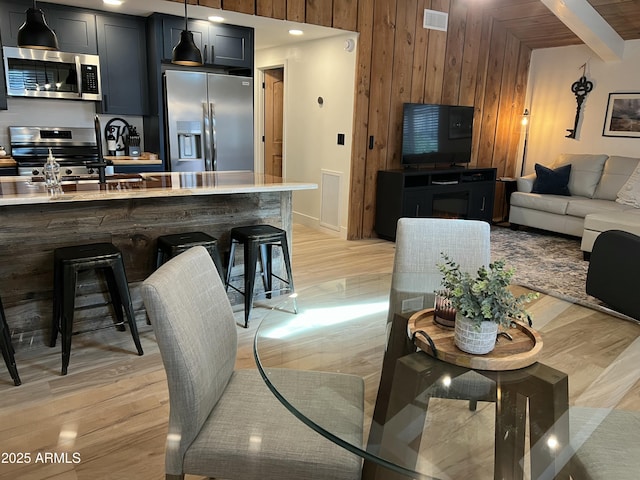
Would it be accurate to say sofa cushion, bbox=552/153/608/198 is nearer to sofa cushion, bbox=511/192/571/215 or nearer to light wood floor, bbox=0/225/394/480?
sofa cushion, bbox=511/192/571/215

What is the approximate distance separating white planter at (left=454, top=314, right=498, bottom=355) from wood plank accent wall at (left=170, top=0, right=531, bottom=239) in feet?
12.9

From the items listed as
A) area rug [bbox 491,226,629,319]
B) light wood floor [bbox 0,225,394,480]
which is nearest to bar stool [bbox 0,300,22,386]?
light wood floor [bbox 0,225,394,480]

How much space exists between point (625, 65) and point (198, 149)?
5.23 m

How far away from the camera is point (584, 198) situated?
5.96m

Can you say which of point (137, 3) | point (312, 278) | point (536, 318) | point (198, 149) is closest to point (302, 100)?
point (198, 149)

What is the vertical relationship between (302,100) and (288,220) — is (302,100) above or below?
above

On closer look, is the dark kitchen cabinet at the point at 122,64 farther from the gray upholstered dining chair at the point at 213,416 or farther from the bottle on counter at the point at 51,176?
the gray upholstered dining chair at the point at 213,416

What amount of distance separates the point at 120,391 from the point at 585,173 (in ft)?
19.3

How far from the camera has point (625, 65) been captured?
5.97 metres

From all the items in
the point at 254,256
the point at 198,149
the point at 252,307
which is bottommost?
the point at 252,307

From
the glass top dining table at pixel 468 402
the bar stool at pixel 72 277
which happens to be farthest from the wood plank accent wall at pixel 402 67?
the glass top dining table at pixel 468 402

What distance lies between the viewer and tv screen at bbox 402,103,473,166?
18.4 feet

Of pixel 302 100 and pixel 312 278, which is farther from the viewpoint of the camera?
pixel 302 100

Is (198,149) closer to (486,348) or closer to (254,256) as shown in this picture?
(254,256)
